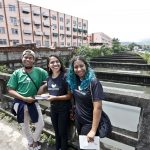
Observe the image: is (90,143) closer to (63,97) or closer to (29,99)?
(63,97)

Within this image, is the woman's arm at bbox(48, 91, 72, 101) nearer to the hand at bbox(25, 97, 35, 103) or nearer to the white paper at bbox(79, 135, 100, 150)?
the hand at bbox(25, 97, 35, 103)

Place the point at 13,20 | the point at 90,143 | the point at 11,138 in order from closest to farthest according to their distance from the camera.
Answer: the point at 90,143 → the point at 11,138 → the point at 13,20

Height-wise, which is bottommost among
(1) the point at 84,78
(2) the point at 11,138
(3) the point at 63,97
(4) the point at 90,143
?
(2) the point at 11,138

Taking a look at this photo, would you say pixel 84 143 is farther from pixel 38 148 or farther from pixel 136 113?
pixel 136 113

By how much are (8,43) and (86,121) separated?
114 feet

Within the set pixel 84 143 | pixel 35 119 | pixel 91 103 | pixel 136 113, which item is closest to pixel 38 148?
pixel 35 119

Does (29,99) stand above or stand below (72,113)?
above

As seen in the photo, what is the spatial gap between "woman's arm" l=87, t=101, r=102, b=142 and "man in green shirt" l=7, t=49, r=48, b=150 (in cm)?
104

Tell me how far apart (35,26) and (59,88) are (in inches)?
1587

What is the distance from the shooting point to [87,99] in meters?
1.74

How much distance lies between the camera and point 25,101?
241 centimetres

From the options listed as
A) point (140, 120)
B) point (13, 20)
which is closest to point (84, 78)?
point (140, 120)

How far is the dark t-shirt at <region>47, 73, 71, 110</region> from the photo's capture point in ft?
6.98

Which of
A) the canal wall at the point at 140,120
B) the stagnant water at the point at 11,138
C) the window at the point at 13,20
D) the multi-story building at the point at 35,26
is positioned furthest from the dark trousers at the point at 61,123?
the window at the point at 13,20
